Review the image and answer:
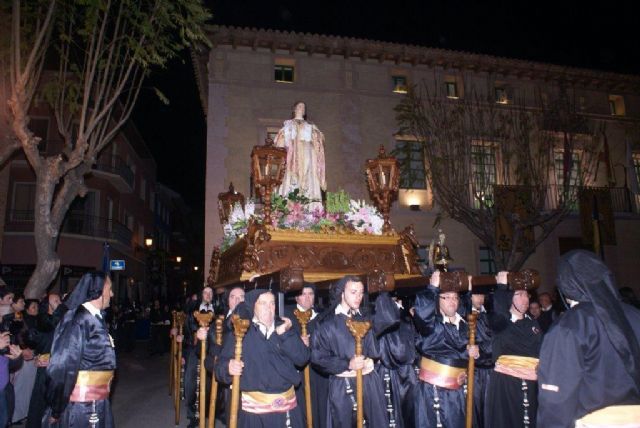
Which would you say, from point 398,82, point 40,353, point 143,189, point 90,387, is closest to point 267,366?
point 90,387

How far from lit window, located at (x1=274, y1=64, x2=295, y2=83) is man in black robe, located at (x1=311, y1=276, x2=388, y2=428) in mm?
15420

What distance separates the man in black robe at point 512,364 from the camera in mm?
5539

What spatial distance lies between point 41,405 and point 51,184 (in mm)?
4975

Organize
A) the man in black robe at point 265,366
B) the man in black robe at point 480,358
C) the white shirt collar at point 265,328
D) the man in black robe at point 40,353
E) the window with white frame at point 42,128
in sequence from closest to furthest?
the man in black robe at point 265,366
the white shirt collar at point 265,328
the man in black robe at point 480,358
the man in black robe at point 40,353
the window with white frame at point 42,128

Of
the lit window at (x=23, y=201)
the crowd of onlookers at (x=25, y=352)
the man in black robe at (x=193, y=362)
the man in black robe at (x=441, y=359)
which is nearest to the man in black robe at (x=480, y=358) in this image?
the man in black robe at (x=441, y=359)

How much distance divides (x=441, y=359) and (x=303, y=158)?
4.54m

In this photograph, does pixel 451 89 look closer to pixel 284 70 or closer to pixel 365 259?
pixel 284 70

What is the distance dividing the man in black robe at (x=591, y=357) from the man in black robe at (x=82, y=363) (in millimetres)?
3804

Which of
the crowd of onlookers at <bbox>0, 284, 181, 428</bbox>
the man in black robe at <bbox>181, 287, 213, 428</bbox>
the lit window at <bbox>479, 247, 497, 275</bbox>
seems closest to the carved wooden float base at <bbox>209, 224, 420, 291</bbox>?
the man in black robe at <bbox>181, 287, 213, 428</bbox>

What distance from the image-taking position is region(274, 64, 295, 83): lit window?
18891 millimetres

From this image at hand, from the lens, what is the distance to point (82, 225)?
1020 inches

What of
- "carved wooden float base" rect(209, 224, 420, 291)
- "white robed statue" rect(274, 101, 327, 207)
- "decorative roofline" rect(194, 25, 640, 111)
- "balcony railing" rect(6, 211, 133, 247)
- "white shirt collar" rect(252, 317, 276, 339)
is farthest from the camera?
"balcony railing" rect(6, 211, 133, 247)

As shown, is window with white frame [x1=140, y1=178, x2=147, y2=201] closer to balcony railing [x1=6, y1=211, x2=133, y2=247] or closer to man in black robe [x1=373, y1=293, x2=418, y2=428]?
balcony railing [x1=6, y1=211, x2=133, y2=247]

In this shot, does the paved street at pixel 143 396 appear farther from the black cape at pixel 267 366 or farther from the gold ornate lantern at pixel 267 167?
the black cape at pixel 267 366
